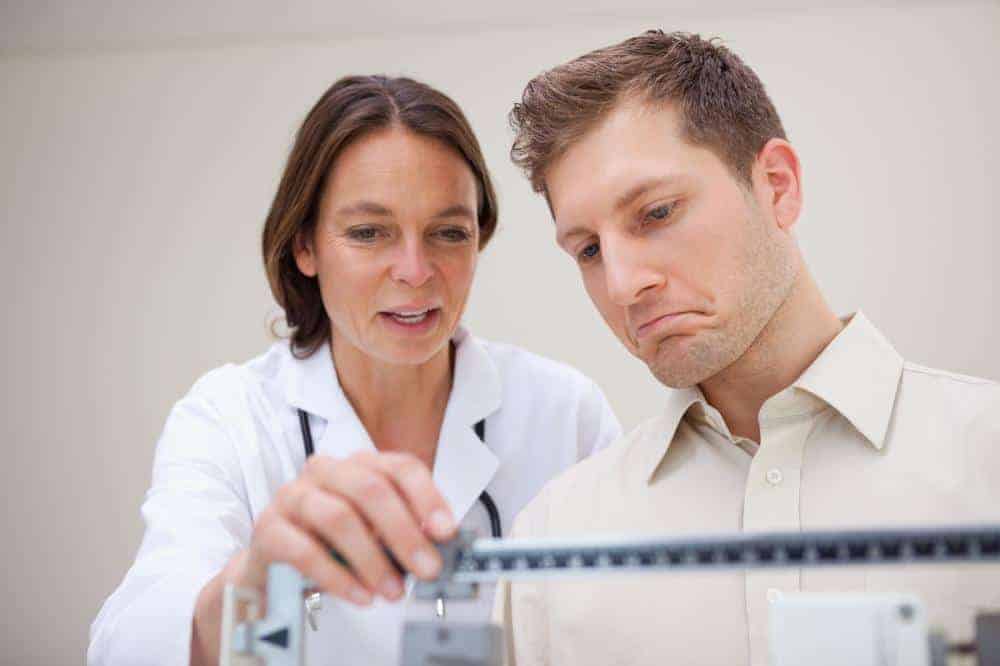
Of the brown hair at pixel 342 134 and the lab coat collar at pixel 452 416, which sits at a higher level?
the brown hair at pixel 342 134

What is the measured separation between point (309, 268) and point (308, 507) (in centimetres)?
109

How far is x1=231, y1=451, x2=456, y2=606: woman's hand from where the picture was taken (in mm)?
713

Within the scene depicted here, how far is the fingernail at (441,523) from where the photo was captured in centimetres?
70

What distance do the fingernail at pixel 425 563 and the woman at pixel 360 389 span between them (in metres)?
0.57

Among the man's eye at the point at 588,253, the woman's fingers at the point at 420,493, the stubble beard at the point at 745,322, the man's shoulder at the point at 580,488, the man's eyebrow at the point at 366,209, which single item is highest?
the man's eyebrow at the point at 366,209

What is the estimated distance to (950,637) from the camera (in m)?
0.64

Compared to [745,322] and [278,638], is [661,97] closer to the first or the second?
[745,322]

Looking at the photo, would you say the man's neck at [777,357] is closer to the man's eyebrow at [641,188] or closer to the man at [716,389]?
the man at [716,389]

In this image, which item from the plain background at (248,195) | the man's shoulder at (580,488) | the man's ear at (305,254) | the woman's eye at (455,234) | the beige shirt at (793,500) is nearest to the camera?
the beige shirt at (793,500)

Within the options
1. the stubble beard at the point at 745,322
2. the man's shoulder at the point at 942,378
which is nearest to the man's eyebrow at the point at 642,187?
the stubble beard at the point at 745,322

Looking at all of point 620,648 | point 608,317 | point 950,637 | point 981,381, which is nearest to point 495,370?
point 608,317

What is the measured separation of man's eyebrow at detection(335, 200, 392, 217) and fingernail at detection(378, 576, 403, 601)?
94 cm

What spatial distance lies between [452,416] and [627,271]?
741mm

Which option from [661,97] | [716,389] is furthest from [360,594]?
[661,97]
